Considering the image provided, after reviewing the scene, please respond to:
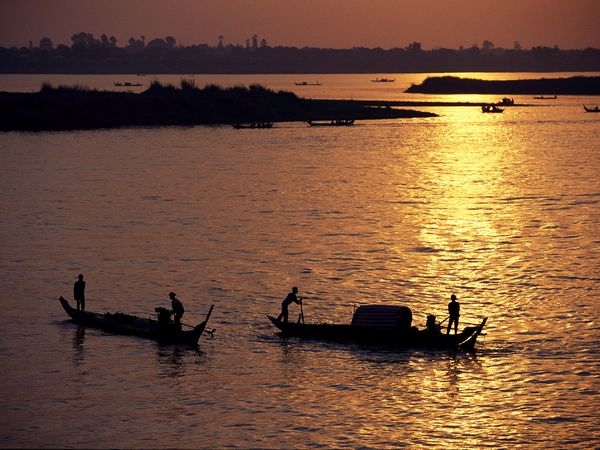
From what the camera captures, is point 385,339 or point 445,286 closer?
point 385,339

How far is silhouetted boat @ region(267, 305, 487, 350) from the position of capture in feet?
119

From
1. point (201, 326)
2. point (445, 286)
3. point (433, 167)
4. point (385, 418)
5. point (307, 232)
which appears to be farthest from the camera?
point (433, 167)

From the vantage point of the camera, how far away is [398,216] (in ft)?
241

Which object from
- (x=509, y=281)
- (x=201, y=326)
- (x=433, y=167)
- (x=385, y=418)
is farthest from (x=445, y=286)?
(x=433, y=167)

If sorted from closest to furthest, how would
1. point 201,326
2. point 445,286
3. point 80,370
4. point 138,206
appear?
1. point 80,370
2. point 201,326
3. point 445,286
4. point 138,206

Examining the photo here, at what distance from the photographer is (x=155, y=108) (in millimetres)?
172625

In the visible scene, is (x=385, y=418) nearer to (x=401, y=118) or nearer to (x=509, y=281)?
(x=509, y=281)

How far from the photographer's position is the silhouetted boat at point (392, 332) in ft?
119

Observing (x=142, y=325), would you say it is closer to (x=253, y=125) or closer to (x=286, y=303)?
(x=286, y=303)

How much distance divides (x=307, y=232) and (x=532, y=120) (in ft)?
455

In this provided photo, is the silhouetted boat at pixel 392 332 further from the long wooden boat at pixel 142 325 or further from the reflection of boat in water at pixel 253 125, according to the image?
the reflection of boat in water at pixel 253 125

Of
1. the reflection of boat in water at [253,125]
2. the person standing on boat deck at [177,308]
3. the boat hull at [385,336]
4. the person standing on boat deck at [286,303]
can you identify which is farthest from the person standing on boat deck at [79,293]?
the reflection of boat in water at [253,125]

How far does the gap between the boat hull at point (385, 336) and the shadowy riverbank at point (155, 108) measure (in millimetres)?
131046

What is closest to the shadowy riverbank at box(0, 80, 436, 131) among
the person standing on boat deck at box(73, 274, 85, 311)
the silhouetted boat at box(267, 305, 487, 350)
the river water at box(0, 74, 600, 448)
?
the river water at box(0, 74, 600, 448)
